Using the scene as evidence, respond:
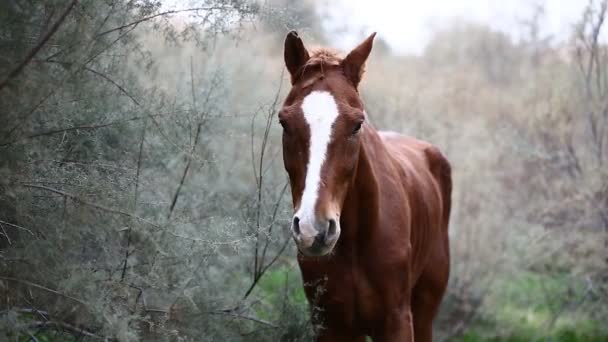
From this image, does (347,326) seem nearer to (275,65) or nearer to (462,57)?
(275,65)

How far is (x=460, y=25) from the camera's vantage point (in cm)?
1691

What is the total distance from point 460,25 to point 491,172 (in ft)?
26.8

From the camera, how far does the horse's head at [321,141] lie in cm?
330

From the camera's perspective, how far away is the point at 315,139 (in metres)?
3.50

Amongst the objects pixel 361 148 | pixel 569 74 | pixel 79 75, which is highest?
pixel 569 74

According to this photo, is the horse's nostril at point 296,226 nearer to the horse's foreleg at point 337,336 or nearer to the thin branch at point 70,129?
the thin branch at point 70,129

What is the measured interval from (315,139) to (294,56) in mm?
736

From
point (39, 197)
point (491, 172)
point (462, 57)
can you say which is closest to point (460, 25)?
point (462, 57)

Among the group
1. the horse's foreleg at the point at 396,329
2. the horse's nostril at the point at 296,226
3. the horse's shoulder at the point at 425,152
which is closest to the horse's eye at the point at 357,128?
the horse's nostril at the point at 296,226

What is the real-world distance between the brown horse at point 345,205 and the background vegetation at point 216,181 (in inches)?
16.6

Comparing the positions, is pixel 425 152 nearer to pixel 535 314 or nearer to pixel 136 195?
pixel 136 195

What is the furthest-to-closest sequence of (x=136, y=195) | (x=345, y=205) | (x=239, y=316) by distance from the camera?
(x=239, y=316), (x=345, y=205), (x=136, y=195)

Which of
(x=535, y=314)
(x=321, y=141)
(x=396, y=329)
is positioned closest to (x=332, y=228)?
(x=321, y=141)

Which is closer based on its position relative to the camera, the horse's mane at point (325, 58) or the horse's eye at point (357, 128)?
the horse's eye at point (357, 128)
